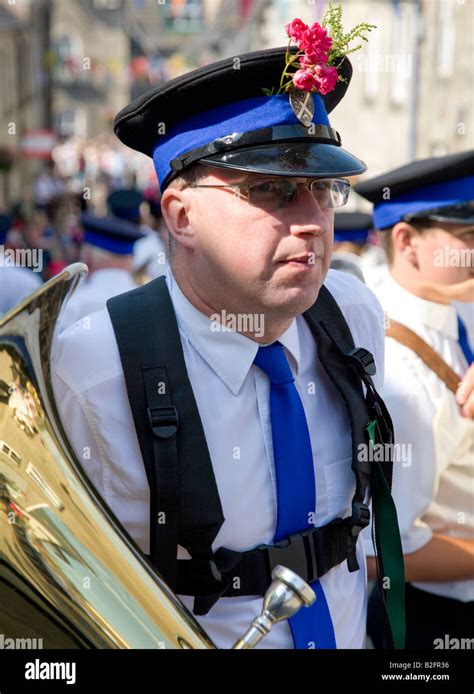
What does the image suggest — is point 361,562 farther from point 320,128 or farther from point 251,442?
point 320,128

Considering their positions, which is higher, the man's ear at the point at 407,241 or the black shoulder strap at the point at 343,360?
the man's ear at the point at 407,241

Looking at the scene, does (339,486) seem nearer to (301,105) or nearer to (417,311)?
(301,105)

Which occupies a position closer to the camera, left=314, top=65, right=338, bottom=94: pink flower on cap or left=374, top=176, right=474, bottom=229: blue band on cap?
left=314, top=65, right=338, bottom=94: pink flower on cap

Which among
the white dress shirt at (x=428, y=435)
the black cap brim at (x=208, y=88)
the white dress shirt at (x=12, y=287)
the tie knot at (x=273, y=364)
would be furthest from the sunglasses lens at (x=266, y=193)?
the white dress shirt at (x=12, y=287)

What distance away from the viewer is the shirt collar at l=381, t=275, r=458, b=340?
304 cm

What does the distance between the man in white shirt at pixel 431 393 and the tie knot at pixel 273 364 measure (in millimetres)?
732

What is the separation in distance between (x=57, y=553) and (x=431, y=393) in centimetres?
155

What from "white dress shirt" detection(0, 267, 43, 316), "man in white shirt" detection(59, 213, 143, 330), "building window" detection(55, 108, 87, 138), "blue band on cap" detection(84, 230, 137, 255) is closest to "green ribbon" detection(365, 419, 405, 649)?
"white dress shirt" detection(0, 267, 43, 316)

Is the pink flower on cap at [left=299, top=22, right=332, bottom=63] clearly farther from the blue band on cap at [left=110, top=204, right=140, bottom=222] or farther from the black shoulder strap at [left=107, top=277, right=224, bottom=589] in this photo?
the blue band on cap at [left=110, top=204, right=140, bottom=222]

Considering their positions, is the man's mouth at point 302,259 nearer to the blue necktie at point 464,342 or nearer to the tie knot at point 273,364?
the tie knot at point 273,364

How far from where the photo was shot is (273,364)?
7.09 ft

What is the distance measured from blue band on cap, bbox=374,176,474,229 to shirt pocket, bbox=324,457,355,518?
1.17 m

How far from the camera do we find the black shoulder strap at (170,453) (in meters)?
1.93

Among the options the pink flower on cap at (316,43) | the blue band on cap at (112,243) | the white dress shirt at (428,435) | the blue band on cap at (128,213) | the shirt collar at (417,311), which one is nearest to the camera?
the pink flower on cap at (316,43)
